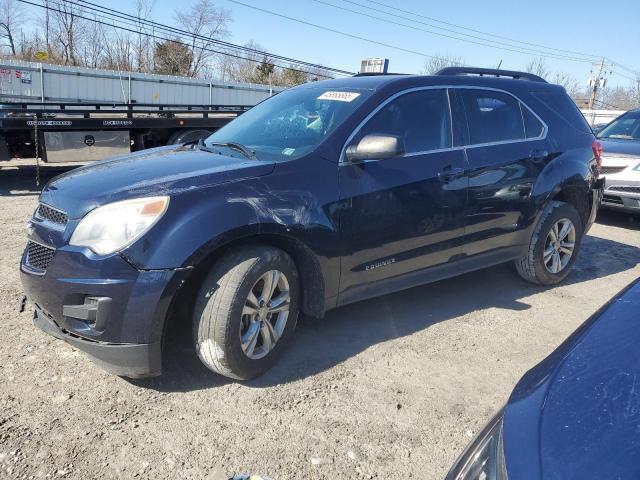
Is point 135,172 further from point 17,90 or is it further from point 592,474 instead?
point 17,90

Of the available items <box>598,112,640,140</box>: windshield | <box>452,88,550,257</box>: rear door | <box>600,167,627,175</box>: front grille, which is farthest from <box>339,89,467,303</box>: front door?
<box>598,112,640,140</box>: windshield

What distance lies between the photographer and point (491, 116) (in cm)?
431

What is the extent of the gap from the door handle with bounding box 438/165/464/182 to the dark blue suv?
0.01 metres

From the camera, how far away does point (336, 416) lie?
2814 millimetres

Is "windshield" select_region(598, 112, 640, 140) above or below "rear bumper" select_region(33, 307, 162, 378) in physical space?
above

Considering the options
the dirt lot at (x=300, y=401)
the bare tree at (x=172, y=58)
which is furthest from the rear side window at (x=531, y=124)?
the bare tree at (x=172, y=58)

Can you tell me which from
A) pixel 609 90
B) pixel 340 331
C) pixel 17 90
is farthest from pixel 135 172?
pixel 609 90

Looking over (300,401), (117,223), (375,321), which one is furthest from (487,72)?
(117,223)

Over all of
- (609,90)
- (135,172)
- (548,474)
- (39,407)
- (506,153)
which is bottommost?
(39,407)

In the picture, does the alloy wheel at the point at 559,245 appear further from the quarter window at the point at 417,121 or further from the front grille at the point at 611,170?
the front grille at the point at 611,170

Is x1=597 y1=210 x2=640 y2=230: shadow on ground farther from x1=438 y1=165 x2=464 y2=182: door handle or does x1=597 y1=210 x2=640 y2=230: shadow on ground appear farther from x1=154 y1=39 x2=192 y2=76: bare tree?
x1=154 y1=39 x2=192 y2=76: bare tree

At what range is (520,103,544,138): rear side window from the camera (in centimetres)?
456

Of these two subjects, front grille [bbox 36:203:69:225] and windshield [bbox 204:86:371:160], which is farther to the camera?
windshield [bbox 204:86:371:160]

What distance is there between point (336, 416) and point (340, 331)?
3.51 ft
